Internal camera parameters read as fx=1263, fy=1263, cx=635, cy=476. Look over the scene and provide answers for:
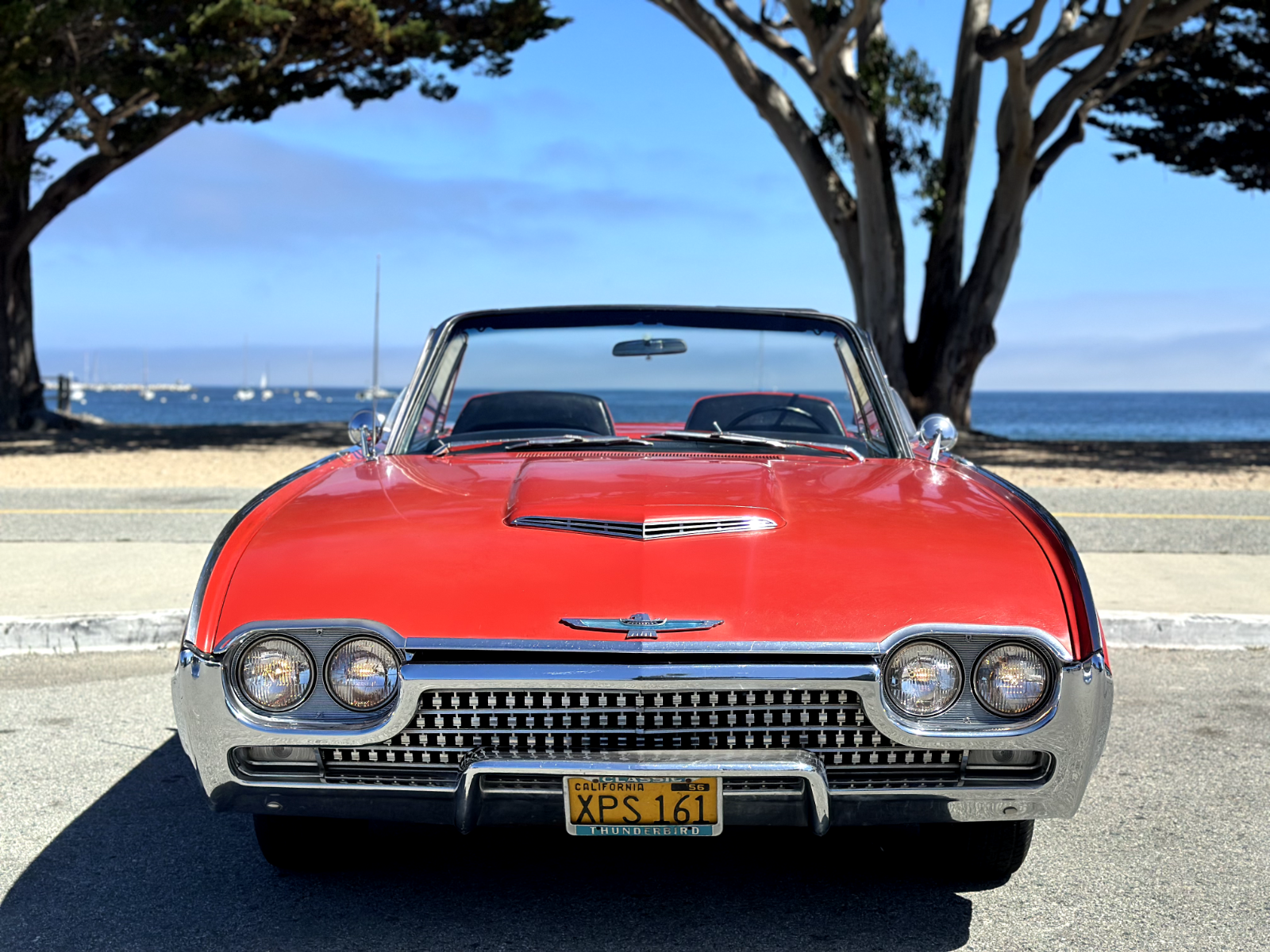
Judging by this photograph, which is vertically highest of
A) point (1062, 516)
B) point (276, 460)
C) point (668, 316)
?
point (668, 316)

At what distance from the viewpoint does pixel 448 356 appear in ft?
13.9

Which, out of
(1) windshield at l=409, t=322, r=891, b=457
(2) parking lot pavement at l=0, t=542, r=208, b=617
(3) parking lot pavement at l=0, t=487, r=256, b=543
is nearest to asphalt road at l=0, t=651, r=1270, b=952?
(1) windshield at l=409, t=322, r=891, b=457

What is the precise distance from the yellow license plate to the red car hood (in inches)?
11.4

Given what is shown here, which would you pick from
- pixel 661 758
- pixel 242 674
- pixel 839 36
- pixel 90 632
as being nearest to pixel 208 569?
pixel 242 674

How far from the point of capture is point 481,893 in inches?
123

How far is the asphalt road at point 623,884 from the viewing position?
9.43ft

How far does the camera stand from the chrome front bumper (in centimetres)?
251

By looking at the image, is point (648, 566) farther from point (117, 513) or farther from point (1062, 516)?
point (117, 513)

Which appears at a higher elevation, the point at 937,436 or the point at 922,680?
the point at 937,436

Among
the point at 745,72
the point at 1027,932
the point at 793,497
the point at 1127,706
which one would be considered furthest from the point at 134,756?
the point at 745,72

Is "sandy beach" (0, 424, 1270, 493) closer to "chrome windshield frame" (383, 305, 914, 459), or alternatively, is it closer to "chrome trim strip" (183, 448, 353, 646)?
"chrome windshield frame" (383, 305, 914, 459)

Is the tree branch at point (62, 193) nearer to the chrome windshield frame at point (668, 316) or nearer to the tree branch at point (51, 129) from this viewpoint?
the tree branch at point (51, 129)

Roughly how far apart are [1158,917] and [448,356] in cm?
267

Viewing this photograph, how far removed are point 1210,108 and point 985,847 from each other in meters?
26.5
